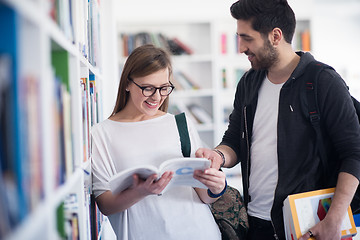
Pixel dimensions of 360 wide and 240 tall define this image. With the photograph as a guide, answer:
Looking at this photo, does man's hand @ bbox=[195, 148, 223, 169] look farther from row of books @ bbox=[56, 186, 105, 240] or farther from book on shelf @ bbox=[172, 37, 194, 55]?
book on shelf @ bbox=[172, 37, 194, 55]

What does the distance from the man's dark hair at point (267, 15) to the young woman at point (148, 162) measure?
45 cm

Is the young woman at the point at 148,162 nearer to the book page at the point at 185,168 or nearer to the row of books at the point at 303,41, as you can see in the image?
the book page at the point at 185,168

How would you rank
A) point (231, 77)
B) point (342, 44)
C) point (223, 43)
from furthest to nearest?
point (342, 44) < point (231, 77) < point (223, 43)

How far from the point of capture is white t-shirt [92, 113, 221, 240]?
4.54ft

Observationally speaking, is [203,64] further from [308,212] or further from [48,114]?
[48,114]

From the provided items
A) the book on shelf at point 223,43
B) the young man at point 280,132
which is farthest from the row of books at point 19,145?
the book on shelf at point 223,43

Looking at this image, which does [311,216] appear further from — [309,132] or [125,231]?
[125,231]

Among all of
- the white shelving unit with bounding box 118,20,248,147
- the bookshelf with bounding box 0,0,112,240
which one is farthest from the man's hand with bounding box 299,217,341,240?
the white shelving unit with bounding box 118,20,248,147

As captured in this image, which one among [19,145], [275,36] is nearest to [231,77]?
[275,36]

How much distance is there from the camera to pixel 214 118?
435 centimetres

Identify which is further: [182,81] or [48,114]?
[182,81]

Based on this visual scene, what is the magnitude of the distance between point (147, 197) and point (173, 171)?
23cm

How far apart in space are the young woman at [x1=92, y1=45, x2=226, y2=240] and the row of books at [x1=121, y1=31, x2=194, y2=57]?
2868 millimetres

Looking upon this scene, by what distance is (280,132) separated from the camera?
4.94 ft
